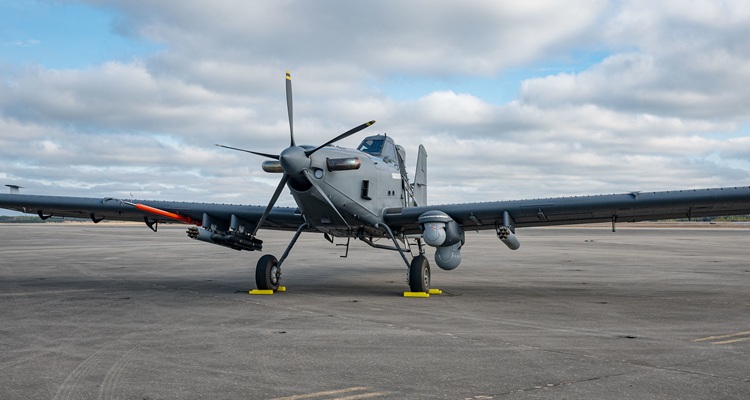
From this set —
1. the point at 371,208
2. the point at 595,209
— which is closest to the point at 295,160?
the point at 371,208

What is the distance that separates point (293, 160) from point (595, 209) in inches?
279

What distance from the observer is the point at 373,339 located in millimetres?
9062

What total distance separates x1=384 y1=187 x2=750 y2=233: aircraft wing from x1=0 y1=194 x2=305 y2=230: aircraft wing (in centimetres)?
324

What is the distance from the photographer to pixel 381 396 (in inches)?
235

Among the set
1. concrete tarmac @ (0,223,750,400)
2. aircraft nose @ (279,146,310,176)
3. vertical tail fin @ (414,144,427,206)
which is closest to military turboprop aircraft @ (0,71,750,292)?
aircraft nose @ (279,146,310,176)

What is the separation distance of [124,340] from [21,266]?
17341 mm

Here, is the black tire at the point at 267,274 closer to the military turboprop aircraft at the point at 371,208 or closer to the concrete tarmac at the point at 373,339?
the military turboprop aircraft at the point at 371,208

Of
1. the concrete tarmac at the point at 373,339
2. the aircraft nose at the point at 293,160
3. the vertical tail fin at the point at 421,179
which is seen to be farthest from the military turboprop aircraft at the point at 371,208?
the vertical tail fin at the point at 421,179

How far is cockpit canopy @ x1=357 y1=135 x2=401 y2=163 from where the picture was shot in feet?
57.4

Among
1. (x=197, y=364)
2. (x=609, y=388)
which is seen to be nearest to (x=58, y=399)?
(x=197, y=364)

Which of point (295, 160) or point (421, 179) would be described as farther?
point (421, 179)

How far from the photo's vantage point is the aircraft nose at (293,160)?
44.6 ft

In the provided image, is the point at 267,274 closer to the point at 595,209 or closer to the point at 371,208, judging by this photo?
the point at 371,208

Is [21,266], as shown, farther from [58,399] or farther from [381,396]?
[381,396]
